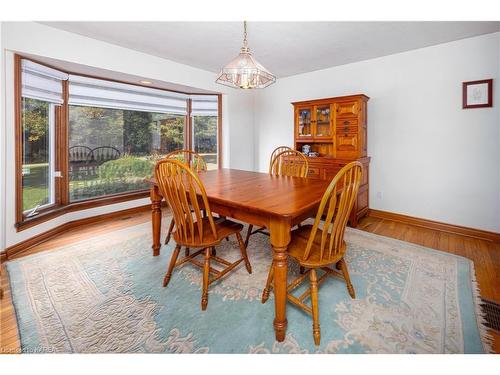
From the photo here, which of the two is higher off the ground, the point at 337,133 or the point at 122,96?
the point at 122,96

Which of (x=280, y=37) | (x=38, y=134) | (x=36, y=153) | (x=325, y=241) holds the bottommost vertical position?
(x=325, y=241)

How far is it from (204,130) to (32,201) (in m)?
2.68

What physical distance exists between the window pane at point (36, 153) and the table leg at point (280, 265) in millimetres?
2874

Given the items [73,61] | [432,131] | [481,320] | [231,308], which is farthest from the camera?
[432,131]

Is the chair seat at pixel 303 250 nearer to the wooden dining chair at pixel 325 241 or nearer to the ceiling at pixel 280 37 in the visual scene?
the wooden dining chair at pixel 325 241

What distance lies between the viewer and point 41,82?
8.82 feet

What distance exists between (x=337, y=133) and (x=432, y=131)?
1119 millimetres

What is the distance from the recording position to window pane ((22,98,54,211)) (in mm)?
2662

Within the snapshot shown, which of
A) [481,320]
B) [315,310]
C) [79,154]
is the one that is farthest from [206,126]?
[481,320]

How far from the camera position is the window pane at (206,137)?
455 cm

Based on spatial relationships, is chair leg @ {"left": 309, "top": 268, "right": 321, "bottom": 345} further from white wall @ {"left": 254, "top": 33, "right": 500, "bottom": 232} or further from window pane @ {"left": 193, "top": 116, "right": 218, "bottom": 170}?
window pane @ {"left": 193, "top": 116, "right": 218, "bottom": 170}

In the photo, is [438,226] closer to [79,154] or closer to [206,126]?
[206,126]

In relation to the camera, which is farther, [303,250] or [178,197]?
[178,197]
